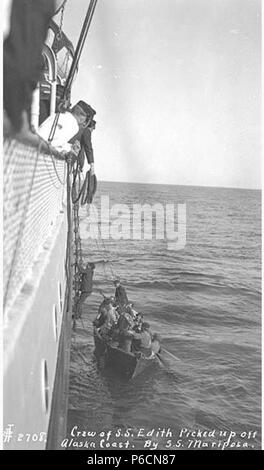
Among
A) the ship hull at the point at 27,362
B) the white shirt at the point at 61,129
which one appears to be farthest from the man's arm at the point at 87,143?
the ship hull at the point at 27,362

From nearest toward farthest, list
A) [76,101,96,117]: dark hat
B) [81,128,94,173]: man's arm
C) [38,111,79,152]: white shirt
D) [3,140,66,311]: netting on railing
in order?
[3,140,66,311]: netting on railing → [38,111,79,152]: white shirt → [76,101,96,117]: dark hat → [81,128,94,173]: man's arm

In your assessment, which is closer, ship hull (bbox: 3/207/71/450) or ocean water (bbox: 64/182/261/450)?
ship hull (bbox: 3/207/71/450)

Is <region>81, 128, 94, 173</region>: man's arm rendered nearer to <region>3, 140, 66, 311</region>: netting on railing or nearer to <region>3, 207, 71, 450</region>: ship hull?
<region>3, 207, 71, 450</region>: ship hull

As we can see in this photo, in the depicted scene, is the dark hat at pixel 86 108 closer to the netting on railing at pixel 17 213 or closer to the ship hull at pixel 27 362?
the ship hull at pixel 27 362

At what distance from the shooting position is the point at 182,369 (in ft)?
53.2

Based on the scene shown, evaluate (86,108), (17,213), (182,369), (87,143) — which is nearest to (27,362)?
(17,213)

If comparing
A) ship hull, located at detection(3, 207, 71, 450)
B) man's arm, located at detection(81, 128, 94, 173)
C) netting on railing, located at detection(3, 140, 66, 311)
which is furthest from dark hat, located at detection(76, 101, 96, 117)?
netting on railing, located at detection(3, 140, 66, 311)

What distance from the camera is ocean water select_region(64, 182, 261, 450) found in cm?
1189

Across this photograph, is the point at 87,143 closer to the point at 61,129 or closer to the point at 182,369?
the point at 61,129

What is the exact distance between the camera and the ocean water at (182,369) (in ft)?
39.0

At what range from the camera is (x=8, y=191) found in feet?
8.93
